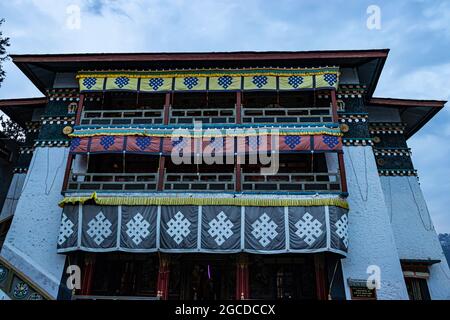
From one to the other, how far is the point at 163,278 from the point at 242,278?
3281 mm

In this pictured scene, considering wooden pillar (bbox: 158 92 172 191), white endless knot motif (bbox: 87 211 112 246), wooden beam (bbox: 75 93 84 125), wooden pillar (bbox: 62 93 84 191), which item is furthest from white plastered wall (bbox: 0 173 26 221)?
wooden pillar (bbox: 158 92 172 191)

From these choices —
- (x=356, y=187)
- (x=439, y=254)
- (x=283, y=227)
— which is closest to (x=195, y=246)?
(x=283, y=227)

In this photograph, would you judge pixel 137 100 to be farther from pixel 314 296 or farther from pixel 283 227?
pixel 314 296

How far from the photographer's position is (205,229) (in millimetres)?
13719

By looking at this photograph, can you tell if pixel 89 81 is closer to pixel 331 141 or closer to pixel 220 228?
pixel 220 228

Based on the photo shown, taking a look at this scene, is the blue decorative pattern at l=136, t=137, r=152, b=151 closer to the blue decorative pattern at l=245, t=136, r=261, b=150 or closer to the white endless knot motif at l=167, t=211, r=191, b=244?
the white endless knot motif at l=167, t=211, r=191, b=244

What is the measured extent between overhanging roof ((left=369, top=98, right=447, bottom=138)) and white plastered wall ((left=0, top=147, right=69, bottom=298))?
1727 cm

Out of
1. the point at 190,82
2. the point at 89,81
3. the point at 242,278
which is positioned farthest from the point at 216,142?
the point at 89,81

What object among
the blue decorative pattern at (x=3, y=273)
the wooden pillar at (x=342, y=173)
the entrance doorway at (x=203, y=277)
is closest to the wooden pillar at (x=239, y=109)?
the wooden pillar at (x=342, y=173)

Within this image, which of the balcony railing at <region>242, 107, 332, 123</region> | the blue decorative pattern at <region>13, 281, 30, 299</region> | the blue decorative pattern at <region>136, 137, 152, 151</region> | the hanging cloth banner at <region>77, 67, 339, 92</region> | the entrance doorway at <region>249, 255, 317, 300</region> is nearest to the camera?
the blue decorative pattern at <region>13, 281, 30, 299</region>

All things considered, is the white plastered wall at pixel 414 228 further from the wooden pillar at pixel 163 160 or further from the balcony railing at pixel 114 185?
the balcony railing at pixel 114 185

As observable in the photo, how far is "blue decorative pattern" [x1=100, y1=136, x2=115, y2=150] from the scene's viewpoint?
15461mm

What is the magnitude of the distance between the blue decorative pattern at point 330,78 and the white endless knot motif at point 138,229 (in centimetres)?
1075
